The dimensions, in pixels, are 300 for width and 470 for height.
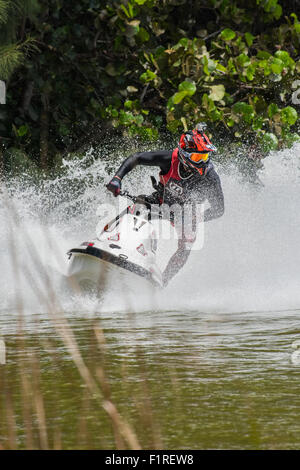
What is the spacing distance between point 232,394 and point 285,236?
22.2 feet

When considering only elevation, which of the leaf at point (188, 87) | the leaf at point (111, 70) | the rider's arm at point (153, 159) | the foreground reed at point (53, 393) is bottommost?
the foreground reed at point (53, 393)

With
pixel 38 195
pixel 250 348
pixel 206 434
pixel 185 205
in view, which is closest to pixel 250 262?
pixel 185 205

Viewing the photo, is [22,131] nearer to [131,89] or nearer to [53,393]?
[131,89]

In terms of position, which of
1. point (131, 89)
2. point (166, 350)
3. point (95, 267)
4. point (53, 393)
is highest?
point (131, 89)

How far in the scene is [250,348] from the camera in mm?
5117

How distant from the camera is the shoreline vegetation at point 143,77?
12961mm

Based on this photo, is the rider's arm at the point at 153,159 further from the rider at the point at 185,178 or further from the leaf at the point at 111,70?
the leaf at the point at 111,70

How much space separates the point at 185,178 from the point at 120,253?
1.30 meters

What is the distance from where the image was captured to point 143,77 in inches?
519

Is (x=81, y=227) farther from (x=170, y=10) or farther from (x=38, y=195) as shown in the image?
(x=170, y=10)

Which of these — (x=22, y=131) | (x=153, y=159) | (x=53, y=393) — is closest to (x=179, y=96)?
(x=22, y=131)

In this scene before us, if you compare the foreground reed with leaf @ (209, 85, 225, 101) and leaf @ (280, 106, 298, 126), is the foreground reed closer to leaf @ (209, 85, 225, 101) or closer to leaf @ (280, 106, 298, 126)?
leaf @ (209, 85, 225, 101)

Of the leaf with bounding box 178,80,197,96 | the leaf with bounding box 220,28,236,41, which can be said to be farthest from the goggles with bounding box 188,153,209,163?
the leaf with bounding box 220,28,236,41

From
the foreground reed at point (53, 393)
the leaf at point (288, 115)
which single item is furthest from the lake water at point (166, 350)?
the leaf at point (288, 115)
